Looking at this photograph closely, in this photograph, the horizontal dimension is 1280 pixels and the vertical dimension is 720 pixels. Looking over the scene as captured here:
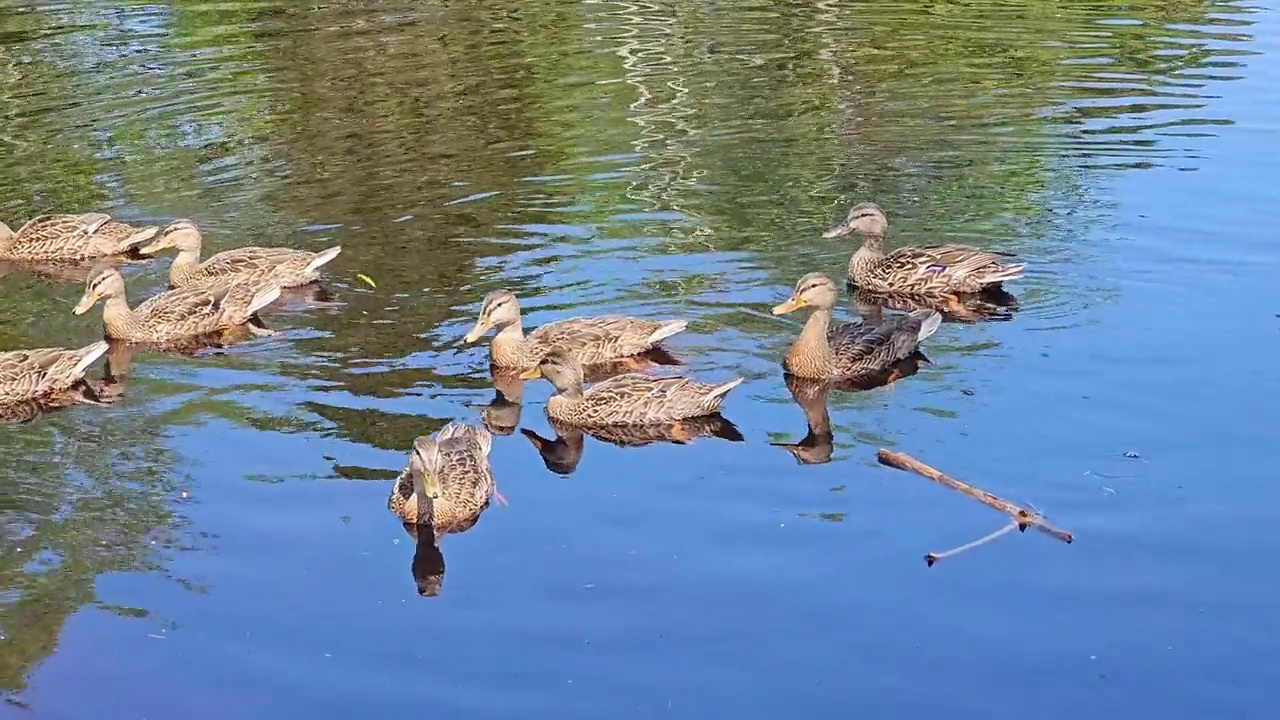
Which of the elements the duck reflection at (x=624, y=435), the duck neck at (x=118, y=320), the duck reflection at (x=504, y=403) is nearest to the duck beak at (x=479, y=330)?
the duck reflection at (x=504, y=403)

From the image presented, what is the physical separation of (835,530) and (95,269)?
7991 mm

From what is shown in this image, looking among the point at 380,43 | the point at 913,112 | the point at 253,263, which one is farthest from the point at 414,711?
the point at 380,43

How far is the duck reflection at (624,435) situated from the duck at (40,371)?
3260 millimetres

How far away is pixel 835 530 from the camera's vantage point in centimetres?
932

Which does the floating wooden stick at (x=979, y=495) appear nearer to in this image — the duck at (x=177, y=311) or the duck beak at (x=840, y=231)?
the duck beak at (x=840, y=231)

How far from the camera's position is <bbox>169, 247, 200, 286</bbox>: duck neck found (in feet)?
46.2

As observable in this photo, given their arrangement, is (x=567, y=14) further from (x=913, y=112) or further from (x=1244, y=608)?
(x=1244, y=608)

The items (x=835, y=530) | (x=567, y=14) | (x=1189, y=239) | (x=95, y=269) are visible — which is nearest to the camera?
(x=835, y=530)

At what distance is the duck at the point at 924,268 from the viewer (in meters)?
13.0

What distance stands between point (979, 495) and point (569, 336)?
11.6ft

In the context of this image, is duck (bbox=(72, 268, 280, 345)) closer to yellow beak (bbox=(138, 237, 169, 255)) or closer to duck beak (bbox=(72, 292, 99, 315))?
Answer: duck beak (bbox=(72, 292, 99, 315))

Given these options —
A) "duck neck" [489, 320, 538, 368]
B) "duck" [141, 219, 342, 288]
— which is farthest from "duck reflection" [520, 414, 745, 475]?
"duck" [141, 219, 342, 288]

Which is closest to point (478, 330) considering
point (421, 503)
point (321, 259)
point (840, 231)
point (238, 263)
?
point (321, 259)

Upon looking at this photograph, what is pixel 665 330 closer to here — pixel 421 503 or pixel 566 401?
pixel 566 401
